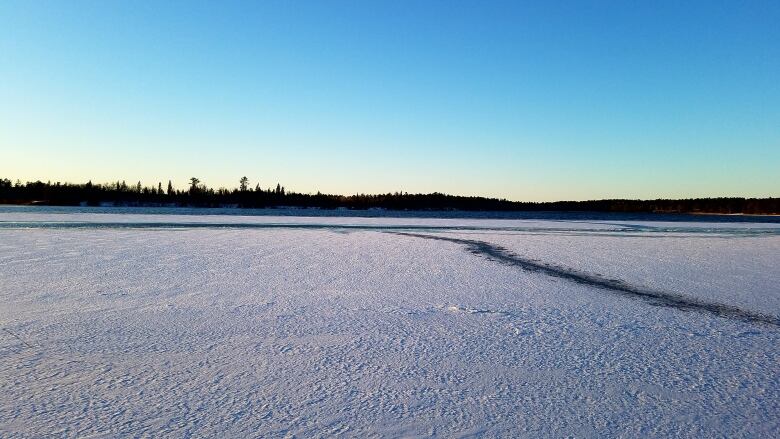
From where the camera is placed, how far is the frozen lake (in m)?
2.93

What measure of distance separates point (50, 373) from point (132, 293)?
321 centimetres

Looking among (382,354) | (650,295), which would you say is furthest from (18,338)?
(650,295)

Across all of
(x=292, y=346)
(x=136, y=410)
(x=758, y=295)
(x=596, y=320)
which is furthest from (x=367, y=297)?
(x=758, y=295)

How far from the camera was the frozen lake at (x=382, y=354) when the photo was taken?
2932 mm

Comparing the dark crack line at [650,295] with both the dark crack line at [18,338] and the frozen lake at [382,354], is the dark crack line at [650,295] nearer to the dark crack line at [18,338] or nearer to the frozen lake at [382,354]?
the frozen lake at [382,354]

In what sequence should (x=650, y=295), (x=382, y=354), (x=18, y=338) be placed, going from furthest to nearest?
1. (x=650, y=295)
2. (x=18, y=338)
3. (x=382, y=354)

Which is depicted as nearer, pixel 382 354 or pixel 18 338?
pixel 382 354

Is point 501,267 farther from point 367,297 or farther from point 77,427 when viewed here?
point 77,427

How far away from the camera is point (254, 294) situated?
22.0 ft

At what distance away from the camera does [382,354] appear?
4184mm

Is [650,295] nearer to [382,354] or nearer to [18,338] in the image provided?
[382,354]

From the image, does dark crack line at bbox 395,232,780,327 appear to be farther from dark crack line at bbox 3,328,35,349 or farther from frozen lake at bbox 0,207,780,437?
dark crack line at bbox 3,328,35,349

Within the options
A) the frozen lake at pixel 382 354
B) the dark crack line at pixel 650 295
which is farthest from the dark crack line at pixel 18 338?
the dark crack line at pixel 650 295

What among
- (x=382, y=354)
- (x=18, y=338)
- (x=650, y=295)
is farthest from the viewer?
(x=650, y=295)
